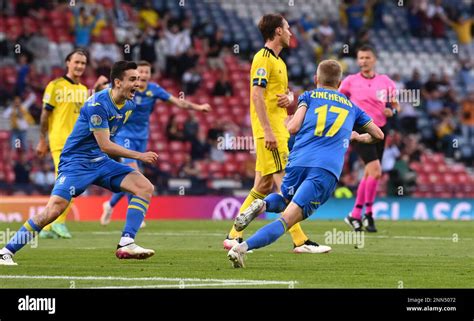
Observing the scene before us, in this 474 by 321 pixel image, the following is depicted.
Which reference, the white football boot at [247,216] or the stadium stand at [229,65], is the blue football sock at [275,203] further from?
the stadium stand at [229,65]

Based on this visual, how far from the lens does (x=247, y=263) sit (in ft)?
38.9

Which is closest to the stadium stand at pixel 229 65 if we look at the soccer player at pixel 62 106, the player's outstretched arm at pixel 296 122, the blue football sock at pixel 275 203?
the soccer player at pixel 62 106

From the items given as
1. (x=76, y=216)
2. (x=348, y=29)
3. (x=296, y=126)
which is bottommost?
(x=76, y=216)

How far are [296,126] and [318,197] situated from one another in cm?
76

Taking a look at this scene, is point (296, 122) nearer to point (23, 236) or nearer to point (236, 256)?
point (236, 256)

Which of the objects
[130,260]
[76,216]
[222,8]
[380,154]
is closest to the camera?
[130,260]

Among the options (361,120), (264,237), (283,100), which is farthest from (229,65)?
(264,237)

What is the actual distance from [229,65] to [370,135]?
60.6 feet

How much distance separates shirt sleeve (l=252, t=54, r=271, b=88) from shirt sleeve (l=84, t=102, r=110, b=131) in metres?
1.99

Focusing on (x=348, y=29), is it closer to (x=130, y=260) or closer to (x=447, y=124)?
(x=447, y=124)
